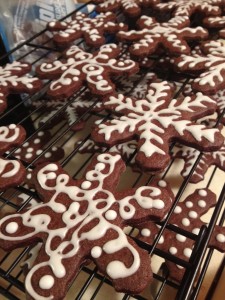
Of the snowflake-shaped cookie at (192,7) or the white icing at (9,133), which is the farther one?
the snowflake-shaped cookie at (192,7)

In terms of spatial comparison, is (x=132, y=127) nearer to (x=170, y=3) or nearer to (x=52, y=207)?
(x=52, y=207)

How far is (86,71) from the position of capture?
0.81m

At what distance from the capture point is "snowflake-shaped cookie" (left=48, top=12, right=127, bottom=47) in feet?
3.19

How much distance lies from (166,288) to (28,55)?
2.63 ft

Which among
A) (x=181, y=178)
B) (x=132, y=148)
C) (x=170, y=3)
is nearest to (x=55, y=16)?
(x=170, y=3)

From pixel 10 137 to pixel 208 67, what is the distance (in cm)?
48

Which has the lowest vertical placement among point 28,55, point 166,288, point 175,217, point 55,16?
point 166,288

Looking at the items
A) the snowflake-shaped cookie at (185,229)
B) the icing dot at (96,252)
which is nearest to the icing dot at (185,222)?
the snowflake-shaped cookie at (185,229)

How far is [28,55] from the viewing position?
3.42 ft

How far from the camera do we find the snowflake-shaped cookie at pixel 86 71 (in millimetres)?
765

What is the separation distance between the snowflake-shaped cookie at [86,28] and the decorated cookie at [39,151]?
30 cm

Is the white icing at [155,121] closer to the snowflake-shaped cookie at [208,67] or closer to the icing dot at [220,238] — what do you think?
the snowflake-shaped cookie at [208,67]

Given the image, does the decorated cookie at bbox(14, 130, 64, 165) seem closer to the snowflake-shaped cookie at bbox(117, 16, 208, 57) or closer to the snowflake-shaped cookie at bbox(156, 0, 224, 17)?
the snowflake-shaped cookie at bbox(117, 16, 208, 57)

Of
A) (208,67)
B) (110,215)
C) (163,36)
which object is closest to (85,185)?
(110,215)
